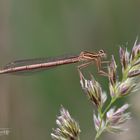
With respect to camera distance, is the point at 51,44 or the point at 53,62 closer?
the point at 53,62

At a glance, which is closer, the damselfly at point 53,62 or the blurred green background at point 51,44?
the damselfly at point 53,62

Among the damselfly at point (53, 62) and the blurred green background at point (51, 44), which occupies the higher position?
the blurred green background at point (51, 44)

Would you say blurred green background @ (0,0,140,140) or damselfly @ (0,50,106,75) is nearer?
damselfly @ (0,50,106,75)

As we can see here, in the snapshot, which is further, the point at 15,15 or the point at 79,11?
the point at 79,11

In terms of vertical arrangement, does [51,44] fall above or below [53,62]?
above

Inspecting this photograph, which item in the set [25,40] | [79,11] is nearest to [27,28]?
[25,40]

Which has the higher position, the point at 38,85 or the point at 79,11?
the point at 79,11

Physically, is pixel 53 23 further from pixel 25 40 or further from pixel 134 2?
pixel 134 2

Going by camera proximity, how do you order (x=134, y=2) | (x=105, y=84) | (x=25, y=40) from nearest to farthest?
(x=105, y=84), (x=25, y=40), (x=134, y=2)
